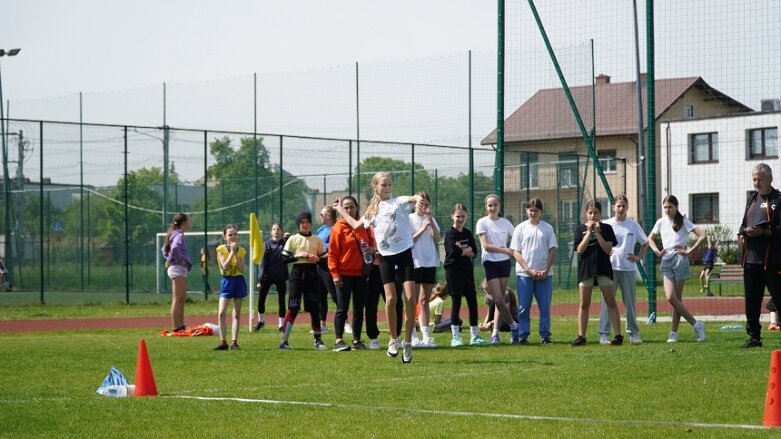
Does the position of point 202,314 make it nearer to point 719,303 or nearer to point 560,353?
point 719,303

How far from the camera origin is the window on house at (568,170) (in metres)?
34.7

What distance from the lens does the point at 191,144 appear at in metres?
31.5

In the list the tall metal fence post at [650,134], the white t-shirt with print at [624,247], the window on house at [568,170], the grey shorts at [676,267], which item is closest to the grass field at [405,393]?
the grey shorts at [676,267]

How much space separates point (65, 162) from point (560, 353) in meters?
22.4

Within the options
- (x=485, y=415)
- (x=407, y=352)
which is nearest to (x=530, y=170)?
(x=407, y=352)

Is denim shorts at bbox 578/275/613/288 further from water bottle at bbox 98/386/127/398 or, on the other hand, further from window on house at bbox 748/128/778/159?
window on house at bbox 748/128/778/159

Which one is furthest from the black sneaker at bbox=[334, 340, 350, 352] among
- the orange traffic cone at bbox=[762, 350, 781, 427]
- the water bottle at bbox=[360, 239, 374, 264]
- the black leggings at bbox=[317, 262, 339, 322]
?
the orange traffic cone at bbox=[762, 350, 781, 427]

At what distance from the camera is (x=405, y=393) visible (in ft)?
32.6

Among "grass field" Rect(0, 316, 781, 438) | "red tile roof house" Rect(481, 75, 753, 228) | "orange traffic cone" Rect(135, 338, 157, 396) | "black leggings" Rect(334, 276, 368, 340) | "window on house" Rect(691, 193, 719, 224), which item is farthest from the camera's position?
"window on house" Rect(691, 193, 719, 224)

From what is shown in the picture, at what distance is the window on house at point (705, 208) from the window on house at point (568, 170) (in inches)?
350

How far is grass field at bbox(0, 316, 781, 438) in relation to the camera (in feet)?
26.2

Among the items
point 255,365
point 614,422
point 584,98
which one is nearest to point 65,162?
point 584,98

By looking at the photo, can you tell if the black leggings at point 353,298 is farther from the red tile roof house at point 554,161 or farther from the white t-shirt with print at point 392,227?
the red tile roof house at point 554,161

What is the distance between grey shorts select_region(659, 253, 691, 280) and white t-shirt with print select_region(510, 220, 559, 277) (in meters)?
1.55
